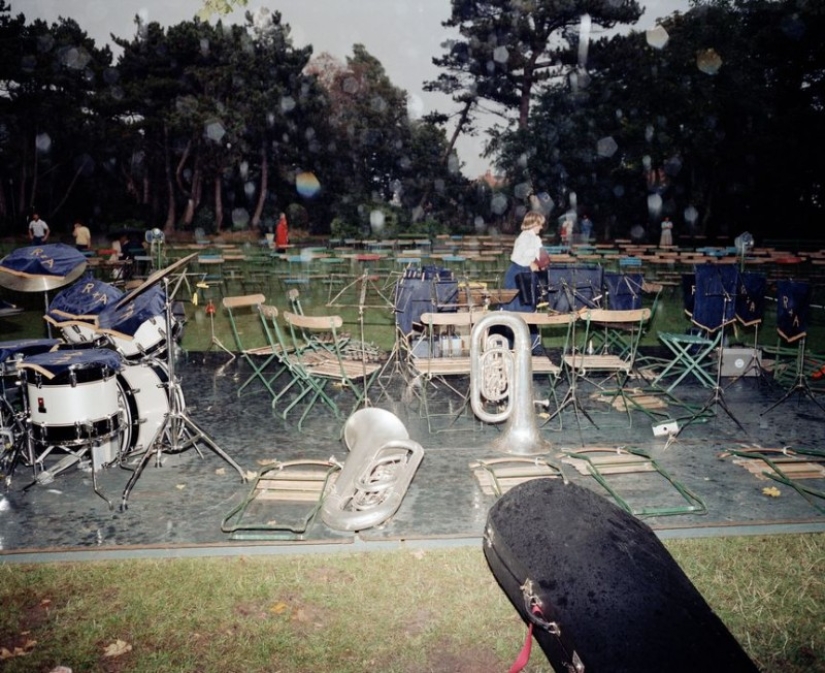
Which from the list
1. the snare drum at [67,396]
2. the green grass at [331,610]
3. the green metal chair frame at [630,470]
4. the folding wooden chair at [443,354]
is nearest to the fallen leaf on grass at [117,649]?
the green grass at [331,610]

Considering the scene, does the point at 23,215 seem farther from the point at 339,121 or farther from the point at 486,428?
the point at 486,428

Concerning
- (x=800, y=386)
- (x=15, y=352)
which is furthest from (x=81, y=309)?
(x=800, y=386)

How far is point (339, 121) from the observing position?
99.2 feet

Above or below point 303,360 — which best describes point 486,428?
below

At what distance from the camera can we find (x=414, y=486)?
13.5 feet

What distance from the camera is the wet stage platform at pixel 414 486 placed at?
3.46 metres

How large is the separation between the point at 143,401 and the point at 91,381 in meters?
0.67

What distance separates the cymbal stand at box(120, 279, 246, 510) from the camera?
386 centimetres

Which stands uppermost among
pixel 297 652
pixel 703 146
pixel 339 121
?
pixel 339 121

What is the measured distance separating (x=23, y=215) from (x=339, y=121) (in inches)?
576

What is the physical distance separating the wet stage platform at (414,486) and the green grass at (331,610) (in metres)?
0.13

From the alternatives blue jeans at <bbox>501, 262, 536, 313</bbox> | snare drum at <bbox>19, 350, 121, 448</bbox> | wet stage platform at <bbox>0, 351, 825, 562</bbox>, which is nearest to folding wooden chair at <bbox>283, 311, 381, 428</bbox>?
wet stage platform at <bbox>0, 351, 825, 562</bbox>

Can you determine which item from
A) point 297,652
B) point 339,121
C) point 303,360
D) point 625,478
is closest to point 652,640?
point 297,652

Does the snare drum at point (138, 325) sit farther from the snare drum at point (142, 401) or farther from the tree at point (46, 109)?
the tree at point (46, 109)
